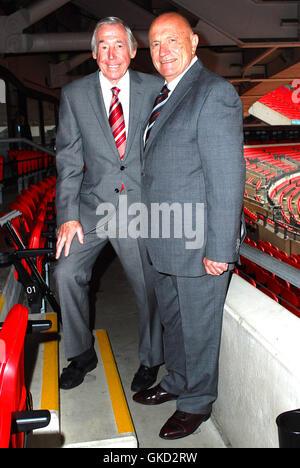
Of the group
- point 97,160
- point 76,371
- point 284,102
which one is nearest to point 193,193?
point 97,160

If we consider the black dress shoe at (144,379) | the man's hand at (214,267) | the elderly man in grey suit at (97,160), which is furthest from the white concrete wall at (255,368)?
the elderly man in grey suit at (97,160)

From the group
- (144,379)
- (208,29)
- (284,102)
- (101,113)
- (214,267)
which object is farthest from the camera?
(284,102)

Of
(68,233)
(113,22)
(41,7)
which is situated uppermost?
(41,7)

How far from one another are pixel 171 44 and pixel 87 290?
108 centimetres

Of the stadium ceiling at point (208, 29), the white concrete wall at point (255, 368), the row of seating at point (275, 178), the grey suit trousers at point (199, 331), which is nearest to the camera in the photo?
the white concrete wall at point (255, 368)

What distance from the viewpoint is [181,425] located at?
1.79 meters

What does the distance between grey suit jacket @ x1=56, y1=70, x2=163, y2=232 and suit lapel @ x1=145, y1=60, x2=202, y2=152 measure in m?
0.28

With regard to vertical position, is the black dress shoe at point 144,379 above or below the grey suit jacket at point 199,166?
below

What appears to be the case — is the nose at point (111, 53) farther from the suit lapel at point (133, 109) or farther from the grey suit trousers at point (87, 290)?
the grey suit trousers at point (87, 290)

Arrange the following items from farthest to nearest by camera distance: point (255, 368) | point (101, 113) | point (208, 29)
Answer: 1. point (208, 29)
2. point (101, 113)
3. point (255, 368)

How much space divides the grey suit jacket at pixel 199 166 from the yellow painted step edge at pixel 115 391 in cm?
64

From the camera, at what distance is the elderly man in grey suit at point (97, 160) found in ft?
6.28

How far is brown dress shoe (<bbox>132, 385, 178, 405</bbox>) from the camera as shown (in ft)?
6.68

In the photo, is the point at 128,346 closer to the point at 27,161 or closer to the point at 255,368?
the point at 255,368
